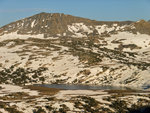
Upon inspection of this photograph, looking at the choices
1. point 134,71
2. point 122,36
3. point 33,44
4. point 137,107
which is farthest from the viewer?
point 122,36

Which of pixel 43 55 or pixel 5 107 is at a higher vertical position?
pixel 43 55

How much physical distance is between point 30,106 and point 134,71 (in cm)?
5166

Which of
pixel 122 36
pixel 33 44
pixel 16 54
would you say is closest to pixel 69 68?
pixel 16 54

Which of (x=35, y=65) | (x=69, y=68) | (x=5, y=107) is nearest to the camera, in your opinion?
(x=5, y=107)

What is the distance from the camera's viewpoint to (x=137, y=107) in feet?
153

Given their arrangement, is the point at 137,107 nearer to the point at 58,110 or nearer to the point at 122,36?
the point at 58,110

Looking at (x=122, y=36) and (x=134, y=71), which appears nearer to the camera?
(x=134, y=71)

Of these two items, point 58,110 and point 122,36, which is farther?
point 122,36

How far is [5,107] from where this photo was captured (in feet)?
137

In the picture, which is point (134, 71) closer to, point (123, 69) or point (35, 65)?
point (123, 69)

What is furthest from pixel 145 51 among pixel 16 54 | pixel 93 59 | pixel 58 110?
pixel 58 110

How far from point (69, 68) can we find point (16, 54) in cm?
3381

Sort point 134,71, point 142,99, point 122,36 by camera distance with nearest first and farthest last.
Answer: point 142,99
point 134,71
point 122,36

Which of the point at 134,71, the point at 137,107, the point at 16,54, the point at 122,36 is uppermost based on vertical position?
the point at 122,36
